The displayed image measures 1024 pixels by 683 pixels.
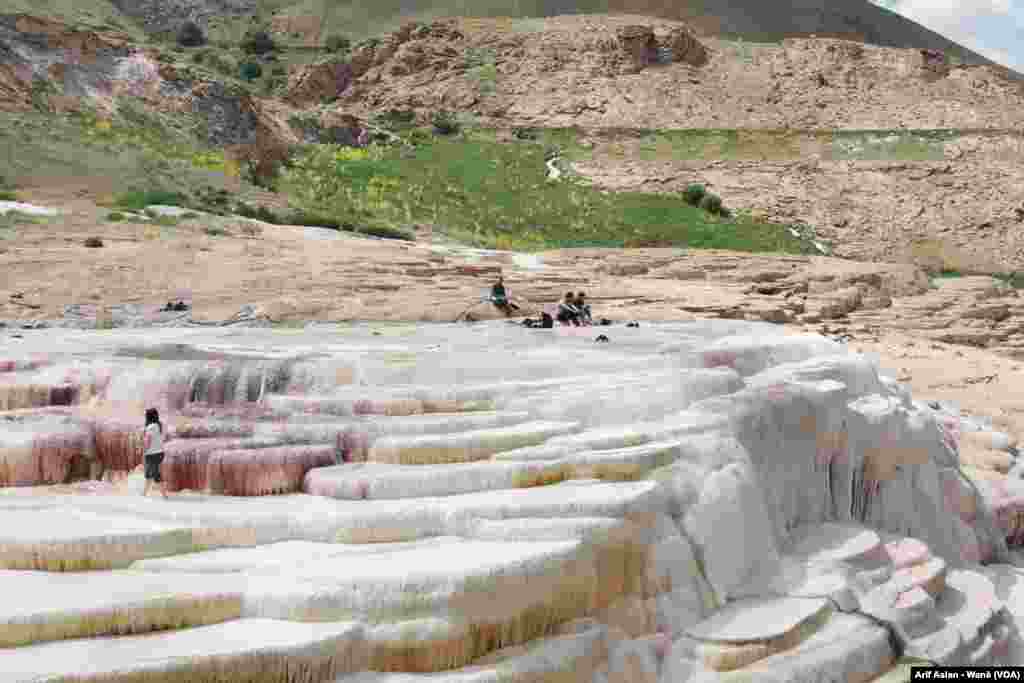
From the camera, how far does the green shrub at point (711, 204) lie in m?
31.2

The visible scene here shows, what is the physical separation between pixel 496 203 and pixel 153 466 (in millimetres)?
23323

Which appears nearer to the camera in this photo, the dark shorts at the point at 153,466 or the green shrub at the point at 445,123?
the dark shorts at the point at 153,466

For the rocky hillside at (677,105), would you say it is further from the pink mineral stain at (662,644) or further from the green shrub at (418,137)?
the pink mineral stain at (662,644)

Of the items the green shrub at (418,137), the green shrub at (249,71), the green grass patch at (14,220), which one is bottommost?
the green grass patch at (14,220)

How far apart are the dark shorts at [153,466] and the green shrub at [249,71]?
136ft

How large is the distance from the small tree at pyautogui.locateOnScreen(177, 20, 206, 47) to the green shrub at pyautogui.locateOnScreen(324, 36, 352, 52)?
5452mm

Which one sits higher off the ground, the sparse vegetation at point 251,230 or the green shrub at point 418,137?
the green shrub at point 418,137

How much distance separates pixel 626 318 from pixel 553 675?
303 inches

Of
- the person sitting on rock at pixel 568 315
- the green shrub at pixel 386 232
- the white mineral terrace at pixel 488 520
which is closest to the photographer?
the white mineral terrace at pixel 488 520

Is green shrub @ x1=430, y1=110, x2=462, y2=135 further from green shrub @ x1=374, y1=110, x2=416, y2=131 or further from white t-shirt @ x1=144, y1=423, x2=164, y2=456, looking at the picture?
white t-shirt @ x1=144, y1=423, x2=164, y2=456

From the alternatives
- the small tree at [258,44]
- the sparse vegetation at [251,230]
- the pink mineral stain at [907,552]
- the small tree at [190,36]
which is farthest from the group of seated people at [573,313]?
the small tree at [258,44]

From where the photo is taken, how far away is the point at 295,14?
176 feet

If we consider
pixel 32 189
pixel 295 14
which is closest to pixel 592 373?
pixel 32 189

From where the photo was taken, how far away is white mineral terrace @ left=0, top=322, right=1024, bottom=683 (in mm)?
4348
